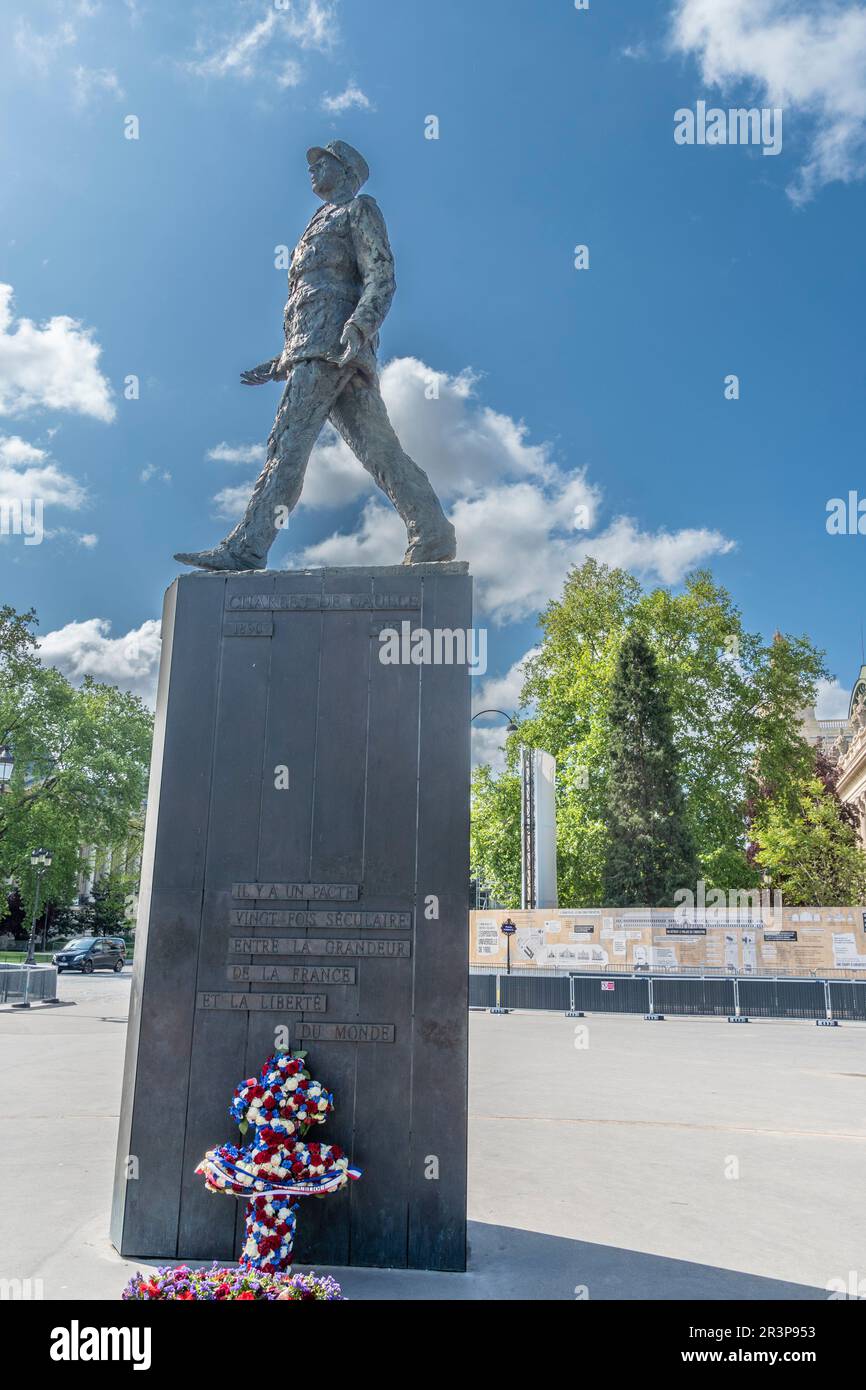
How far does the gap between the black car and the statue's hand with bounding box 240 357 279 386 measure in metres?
35.6

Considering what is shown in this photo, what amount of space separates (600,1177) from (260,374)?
615 centimetres

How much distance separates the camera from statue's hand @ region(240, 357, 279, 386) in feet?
21.1

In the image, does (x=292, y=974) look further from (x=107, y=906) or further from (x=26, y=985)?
(x=107, y=906)

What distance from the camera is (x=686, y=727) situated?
126 ft

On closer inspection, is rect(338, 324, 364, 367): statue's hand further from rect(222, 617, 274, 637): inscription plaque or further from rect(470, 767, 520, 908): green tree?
rect(470, 767, 520, 908): green tree

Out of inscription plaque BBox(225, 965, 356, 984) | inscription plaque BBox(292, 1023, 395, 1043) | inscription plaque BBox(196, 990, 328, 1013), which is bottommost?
inscription plaque BBox(292, 1023, 395, 1043)

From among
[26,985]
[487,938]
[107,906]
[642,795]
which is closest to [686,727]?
[642,795]

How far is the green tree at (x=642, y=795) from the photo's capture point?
37.4 m

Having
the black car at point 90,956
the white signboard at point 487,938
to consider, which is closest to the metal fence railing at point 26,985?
the white signboard at point 487,938

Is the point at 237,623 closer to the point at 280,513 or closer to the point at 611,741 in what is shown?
the point at 280,513

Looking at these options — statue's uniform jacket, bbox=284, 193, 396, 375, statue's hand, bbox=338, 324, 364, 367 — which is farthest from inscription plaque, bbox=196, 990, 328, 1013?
statue's uniform jacket, bbox=284, 193, 396, 375

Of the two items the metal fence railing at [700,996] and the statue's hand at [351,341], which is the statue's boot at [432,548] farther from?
the metal fence railing at [700,996]
